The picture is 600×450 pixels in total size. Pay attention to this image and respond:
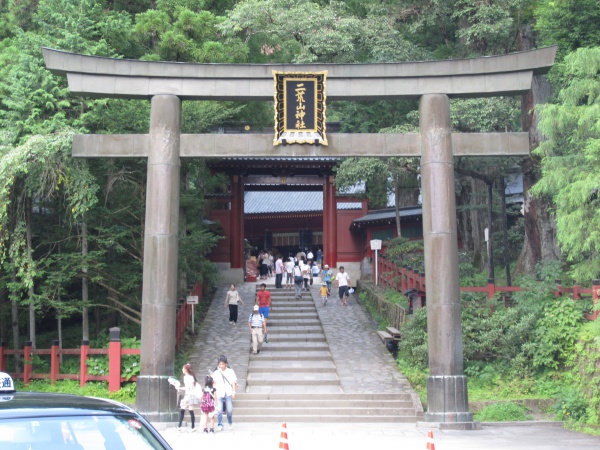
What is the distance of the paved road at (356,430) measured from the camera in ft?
44.6

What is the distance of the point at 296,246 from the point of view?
44906mm

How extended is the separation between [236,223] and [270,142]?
16461 millimetres

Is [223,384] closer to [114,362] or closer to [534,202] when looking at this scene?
[114,362]

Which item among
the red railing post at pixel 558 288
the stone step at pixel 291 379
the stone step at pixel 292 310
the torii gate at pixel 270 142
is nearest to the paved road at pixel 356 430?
the stone step at pixel 291 379

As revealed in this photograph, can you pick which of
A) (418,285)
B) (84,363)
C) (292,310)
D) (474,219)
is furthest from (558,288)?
(84,363)

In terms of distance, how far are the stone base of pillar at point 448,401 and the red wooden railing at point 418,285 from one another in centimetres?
337

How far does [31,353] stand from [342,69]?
428 inches

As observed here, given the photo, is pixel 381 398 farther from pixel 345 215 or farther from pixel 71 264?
pixel 345 215

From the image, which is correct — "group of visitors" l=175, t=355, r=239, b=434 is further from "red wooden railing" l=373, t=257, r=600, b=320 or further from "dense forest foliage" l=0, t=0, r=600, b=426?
"red wooden railing" l=373, t=257, r=600, b=320

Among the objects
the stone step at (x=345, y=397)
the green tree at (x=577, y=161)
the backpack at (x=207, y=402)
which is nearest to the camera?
the backpack at (x=207, y=402)

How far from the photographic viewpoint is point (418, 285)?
22875mm

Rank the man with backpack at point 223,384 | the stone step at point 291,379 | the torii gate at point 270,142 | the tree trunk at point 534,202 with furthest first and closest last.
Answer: the tree trunk at point 534,202
the stone step at point 291,379
the torii gate at point 270,142
the man with backpack at point 223,384

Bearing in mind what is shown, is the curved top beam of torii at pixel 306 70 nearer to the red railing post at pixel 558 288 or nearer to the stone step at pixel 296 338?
the red railing post at pixel 558 288

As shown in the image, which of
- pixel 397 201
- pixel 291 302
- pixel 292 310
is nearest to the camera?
pixel 292 310
